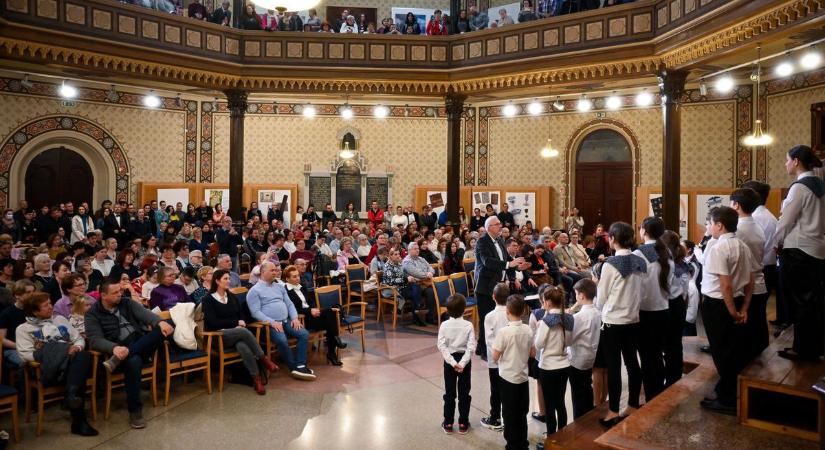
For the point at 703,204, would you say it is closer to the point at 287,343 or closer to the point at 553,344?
the point at 287,343

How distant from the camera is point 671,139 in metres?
10.3

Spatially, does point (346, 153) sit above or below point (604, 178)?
above

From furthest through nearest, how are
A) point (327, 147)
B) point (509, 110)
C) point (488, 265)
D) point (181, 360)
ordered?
1. point (327, 147)
2. point (509, 110)
3. point (488, 265)
4. point (181, 360)

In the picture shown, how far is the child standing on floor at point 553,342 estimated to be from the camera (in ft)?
13.7

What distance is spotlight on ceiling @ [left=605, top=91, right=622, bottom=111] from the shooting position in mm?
14703

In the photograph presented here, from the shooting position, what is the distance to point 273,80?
41.0ft

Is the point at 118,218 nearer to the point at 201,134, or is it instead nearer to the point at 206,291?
the point at 201,134

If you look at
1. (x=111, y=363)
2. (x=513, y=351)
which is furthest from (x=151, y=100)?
(x=513, y=351)

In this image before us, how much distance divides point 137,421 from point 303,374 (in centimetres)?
164

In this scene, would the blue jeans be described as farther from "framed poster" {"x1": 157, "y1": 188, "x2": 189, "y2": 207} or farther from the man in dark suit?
"framed poster" {"x1": 157, "y1": 188, "x2": 189, "y2": 207}

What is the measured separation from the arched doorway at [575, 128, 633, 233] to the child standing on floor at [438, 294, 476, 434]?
36.4 ft

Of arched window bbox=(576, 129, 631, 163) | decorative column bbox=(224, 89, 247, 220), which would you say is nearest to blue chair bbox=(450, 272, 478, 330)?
decorative column bbox=(224, 89, 247, 220)

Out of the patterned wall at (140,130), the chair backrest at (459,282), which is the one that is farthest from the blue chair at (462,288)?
the patterned wall at (140,130)

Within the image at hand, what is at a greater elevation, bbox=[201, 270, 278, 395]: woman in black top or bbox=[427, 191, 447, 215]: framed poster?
bbox=[427, 191, 447, 215]: framed poster
